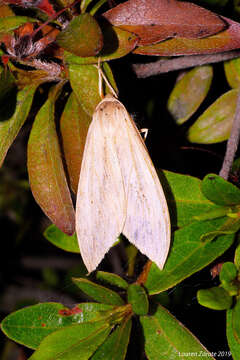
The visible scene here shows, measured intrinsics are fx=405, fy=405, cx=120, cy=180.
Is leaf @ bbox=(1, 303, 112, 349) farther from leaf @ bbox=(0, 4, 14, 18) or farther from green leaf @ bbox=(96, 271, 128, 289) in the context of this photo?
leaf @ bbox=(0, 4, 14, 18)

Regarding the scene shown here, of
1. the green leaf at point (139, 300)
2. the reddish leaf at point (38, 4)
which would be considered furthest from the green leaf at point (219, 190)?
the reddish leaf at point (38, 4)

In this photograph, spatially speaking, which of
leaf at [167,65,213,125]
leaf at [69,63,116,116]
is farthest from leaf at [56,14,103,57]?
leaf at [167,65,213,125]

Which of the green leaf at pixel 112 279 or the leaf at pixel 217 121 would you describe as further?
the leaf at pixel 217 121

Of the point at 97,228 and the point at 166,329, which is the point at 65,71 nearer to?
the point at 97,228

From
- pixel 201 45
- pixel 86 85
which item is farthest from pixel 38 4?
pixel 201 45

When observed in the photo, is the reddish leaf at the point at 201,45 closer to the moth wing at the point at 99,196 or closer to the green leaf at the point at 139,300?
the moth wing at the point at 99,196

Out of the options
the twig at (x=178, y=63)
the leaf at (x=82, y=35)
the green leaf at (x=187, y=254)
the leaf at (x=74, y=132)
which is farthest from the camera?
the twig at (x=178, y=63)
